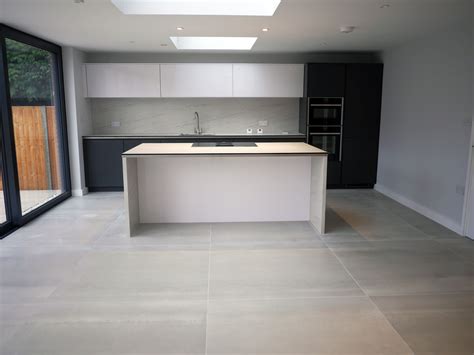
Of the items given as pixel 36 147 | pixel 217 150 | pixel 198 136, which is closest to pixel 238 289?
pixel 217 150

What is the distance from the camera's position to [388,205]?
17.5 ft

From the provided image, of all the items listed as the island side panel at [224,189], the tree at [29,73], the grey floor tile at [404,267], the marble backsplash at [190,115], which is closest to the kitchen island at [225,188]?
the island side panel at [224,189]

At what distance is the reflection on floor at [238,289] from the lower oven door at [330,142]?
6.94 ft

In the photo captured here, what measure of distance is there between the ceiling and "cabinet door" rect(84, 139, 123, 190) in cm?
152

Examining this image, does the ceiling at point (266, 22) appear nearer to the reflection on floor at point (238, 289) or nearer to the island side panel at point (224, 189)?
the island side panel at point (224, 189)

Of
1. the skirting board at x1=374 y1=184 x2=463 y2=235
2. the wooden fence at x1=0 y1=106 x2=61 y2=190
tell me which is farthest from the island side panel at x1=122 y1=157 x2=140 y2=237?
the skirting board at x1=374 y1=184 x2=463 y2=235

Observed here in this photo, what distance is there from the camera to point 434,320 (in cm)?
242

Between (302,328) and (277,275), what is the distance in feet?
2.53

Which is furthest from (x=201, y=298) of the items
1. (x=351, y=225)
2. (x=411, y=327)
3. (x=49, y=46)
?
(x=49, y=46)

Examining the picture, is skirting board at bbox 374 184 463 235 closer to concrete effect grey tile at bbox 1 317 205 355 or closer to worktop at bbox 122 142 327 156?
worktop at bbox 122 142 327 156

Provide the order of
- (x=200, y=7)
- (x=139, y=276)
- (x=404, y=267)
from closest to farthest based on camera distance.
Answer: (x=139, y=276) < (x=404, y=267) < (x=200, y=7)

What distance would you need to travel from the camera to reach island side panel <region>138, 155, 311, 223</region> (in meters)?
4.44

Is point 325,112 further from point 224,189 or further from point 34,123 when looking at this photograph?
point 34,123

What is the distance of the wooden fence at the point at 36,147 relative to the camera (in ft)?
14.9
